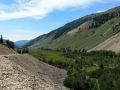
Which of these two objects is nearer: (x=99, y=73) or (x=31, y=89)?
(x=31, y=89)

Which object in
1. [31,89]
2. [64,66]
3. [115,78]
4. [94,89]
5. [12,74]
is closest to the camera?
[31,89]

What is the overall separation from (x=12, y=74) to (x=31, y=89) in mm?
10175

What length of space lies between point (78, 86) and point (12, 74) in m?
46.0

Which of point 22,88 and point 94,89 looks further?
point 94,89

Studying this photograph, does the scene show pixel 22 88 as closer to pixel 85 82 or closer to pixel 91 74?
pixel 85 82

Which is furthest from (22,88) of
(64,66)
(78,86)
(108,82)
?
(64,66)

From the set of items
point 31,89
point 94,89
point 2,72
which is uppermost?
point 2,72

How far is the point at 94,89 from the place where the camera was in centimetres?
10956

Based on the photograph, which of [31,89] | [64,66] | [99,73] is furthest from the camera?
[64,66]

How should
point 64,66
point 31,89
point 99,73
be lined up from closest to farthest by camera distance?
point 31,89 < point 99,73 < point 64,66

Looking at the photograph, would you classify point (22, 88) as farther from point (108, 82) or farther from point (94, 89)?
point (108, 82)

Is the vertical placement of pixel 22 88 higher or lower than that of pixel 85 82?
higher

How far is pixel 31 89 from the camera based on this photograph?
65.1m

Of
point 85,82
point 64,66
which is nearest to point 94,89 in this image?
point 85,82
